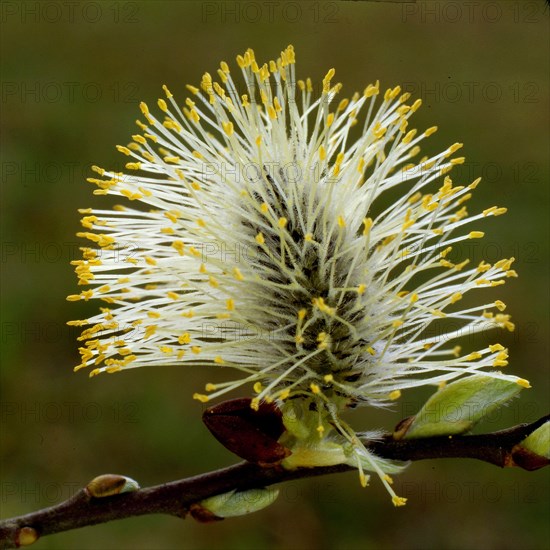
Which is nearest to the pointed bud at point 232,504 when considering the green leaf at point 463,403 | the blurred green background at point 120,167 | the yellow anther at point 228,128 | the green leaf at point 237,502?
the green leaf at point 237,502

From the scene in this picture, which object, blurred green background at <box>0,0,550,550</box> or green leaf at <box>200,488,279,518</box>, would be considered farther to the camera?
blurred green background at <box>0,0,550,550</box>

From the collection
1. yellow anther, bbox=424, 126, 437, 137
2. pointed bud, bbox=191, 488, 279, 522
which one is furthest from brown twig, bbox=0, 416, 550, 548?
yellow anther, bbox=424, 126, 437, 137

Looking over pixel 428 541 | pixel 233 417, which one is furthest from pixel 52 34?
pixel 233 417

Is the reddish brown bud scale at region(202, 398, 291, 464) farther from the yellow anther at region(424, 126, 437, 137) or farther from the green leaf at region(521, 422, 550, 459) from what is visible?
the yellow anther at region(424, 126, 437, 137)

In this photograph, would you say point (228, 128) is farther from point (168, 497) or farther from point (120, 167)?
point (120, 167)

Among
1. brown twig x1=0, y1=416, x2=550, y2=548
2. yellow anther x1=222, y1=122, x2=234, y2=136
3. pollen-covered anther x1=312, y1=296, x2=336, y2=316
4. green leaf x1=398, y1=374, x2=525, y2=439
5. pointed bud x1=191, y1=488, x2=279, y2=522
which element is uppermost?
yellow anther x1=222, y1=122, x2=234, y2=136

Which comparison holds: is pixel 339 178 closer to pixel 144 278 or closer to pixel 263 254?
pixel 263 254

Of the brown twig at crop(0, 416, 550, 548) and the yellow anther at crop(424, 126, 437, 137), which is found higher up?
the yellow anther at crop(424, 126, 437, 137)
